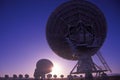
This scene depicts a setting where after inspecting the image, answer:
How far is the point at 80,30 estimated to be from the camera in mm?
46594

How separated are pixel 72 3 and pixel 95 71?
1652cm

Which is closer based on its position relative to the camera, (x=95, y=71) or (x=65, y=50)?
(x=95, y=71)

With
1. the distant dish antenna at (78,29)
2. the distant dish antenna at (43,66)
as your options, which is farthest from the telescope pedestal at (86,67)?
the distant dish antenna at (43,66)

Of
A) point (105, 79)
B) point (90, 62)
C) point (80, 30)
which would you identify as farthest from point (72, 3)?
point (105, 79)

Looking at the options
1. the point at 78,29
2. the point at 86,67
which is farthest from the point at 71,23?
the point at 86,67

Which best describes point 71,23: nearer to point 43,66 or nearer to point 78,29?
point 78,29

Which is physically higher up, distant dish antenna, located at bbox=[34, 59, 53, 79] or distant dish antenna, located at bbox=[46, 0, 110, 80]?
distant dish antenna, located at bbox=[46, 0, 110, 80]

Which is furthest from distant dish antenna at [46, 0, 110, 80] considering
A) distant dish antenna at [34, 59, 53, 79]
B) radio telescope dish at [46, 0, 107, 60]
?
distant dish antenna at [34, 59, 53, 79]

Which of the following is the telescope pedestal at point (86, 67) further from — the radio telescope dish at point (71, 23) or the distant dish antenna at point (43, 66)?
the distant dish antenna at point (43, 66)

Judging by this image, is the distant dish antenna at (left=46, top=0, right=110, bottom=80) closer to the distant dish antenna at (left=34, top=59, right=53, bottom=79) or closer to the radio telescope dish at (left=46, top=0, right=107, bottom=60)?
the radio telescope dish at (left=46, top=0, right=107, bottom=60)

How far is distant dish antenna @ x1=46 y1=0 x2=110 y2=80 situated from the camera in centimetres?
4709

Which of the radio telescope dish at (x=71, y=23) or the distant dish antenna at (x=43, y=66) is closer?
the radio telescope dish at (x=71, y=23)

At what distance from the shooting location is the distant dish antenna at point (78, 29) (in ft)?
155

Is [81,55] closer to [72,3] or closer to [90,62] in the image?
[90,62]
